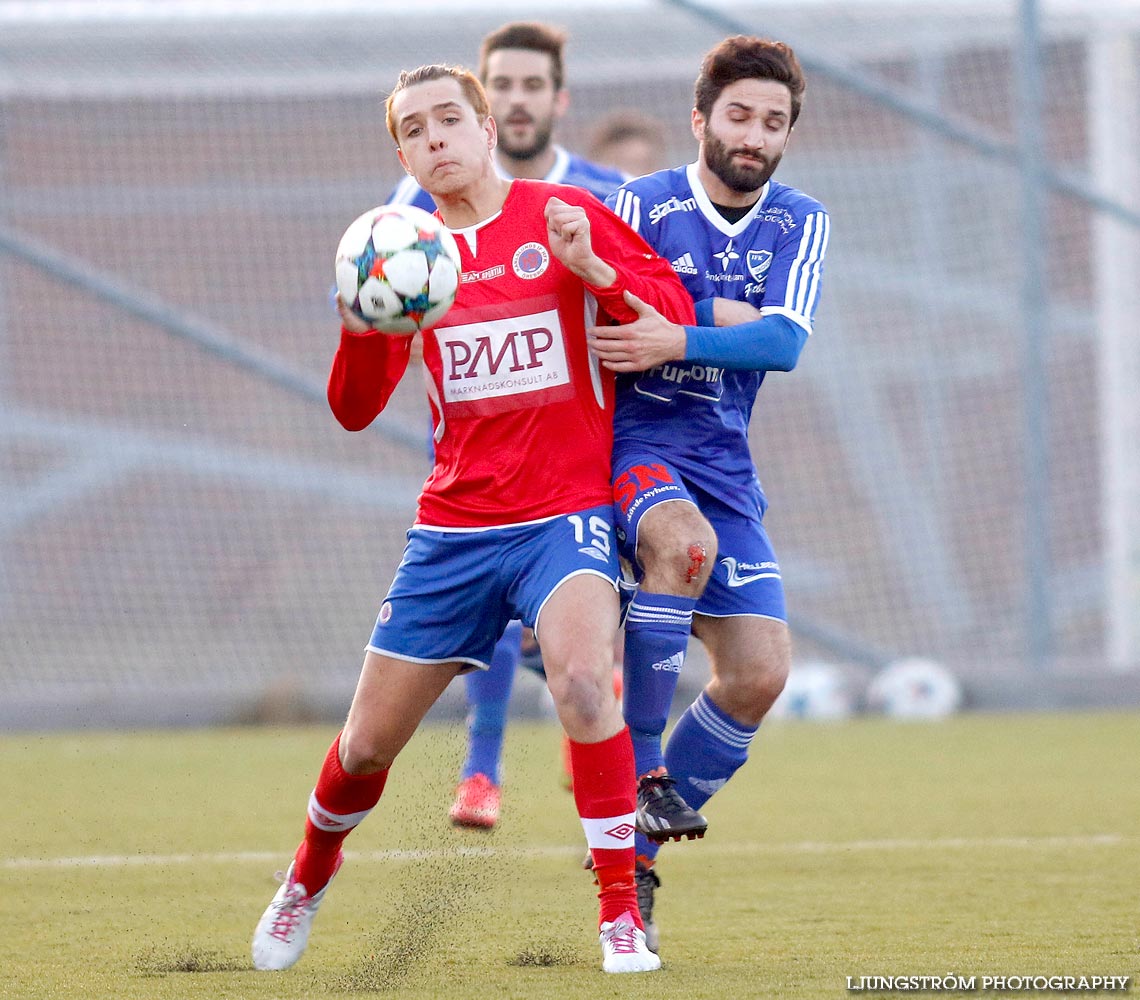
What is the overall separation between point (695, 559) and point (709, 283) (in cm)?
78

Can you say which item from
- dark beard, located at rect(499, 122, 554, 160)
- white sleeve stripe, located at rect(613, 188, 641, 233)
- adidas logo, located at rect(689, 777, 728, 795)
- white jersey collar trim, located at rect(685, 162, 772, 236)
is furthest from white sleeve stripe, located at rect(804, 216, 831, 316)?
dark beard, located at rect(499, 122, 554, 160)

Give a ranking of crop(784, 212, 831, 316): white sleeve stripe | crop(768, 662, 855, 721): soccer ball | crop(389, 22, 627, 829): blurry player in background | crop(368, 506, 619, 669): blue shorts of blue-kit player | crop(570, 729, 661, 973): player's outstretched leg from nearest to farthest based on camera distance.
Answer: crop(570, 729, 661, 973): player's outstretched leg → crop(368, 506, 619, 669): blue shorts of blue-kit player → crop(784, 212, 831, 316): white sleeve stripe → crop(389, 22, 627, 829): blurry player in background → crop(768, 662, 855, 721): soccer ball

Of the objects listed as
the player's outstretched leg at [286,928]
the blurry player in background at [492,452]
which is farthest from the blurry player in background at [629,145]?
the player's outstretched leg at [286,928]

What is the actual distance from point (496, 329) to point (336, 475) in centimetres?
1007

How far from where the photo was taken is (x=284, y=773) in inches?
336

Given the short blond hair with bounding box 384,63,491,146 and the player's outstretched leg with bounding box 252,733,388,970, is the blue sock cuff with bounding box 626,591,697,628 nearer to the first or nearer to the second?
the player's outstretched leg with bounding box 252,733,388,970

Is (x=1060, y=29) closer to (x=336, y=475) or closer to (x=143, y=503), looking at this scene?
(x=336, y=475)

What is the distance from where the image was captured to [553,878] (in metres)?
5.54

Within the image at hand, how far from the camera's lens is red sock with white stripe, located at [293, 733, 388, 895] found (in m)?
4.33

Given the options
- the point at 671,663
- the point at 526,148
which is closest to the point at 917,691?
the point at 526,148

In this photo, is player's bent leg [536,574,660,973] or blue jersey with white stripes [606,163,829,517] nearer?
player's bent leg [536,574,660,973]

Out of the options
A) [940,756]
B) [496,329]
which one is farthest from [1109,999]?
[940,756]

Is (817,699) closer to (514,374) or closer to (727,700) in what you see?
(727,700)

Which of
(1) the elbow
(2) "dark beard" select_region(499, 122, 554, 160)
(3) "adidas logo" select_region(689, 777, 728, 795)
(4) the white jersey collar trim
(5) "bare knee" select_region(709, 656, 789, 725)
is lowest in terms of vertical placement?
(3) "adidas logo" select_region(689, 777, 728, 795)
